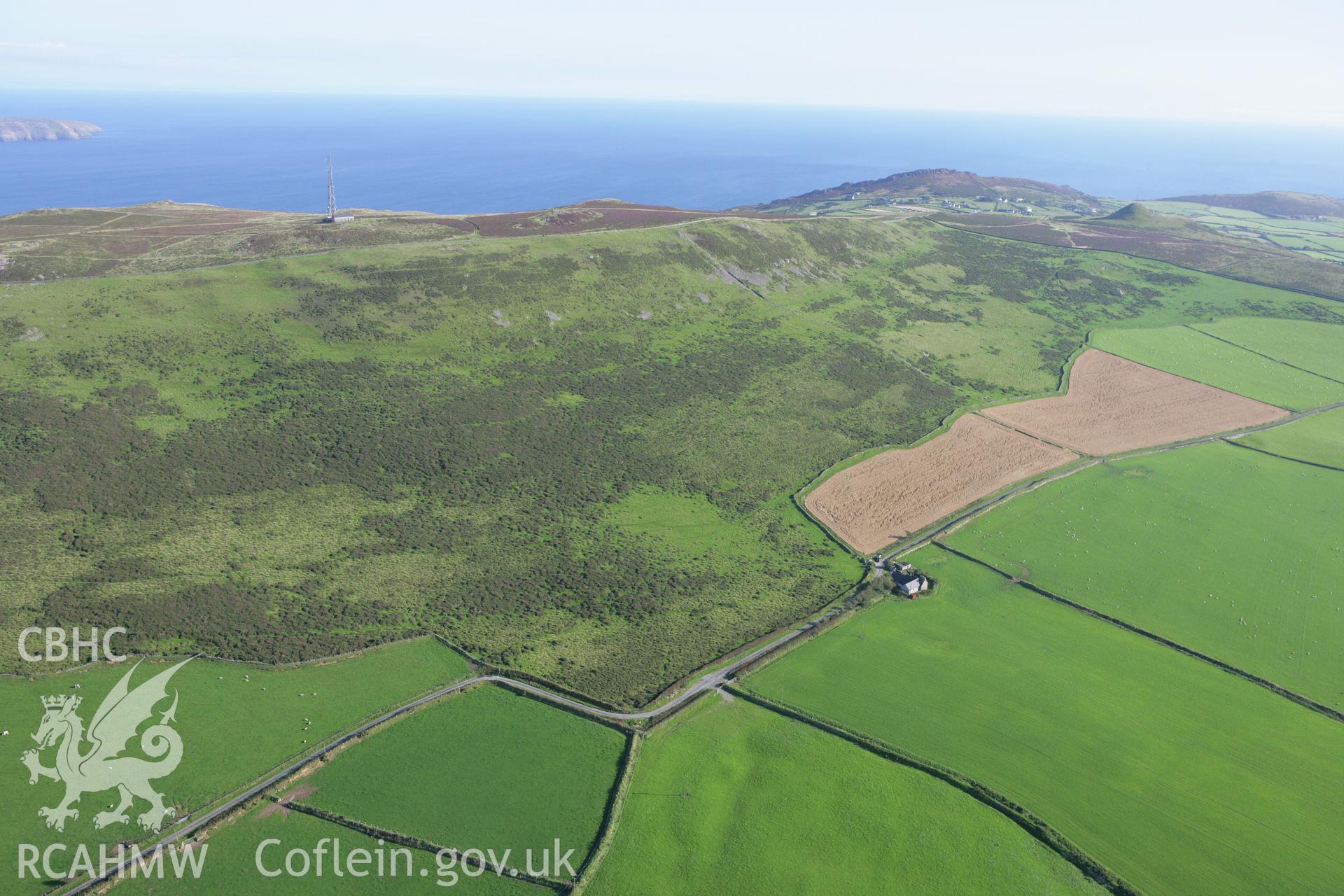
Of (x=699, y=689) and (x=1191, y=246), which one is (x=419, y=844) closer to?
(x=699, y=689)

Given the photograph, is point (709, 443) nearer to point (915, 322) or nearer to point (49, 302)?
point (915, 322)

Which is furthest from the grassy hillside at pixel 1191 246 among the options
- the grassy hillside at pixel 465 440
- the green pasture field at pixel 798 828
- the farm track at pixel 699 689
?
the green pasture field at pixel 798 828

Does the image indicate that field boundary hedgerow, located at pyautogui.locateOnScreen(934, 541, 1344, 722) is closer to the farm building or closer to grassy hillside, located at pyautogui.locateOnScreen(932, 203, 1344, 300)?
the farm building

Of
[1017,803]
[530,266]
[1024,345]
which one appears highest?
[530,266]

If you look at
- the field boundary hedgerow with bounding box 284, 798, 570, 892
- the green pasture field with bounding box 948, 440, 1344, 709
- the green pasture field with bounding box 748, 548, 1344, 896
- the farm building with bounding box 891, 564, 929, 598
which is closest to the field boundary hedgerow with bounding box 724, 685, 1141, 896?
the green pasture field with bounding box 748, 548, 1344, 896

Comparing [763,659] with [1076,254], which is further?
[1076,254]

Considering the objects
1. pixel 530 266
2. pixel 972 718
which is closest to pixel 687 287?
pixel 530 266

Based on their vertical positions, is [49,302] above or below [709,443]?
above
